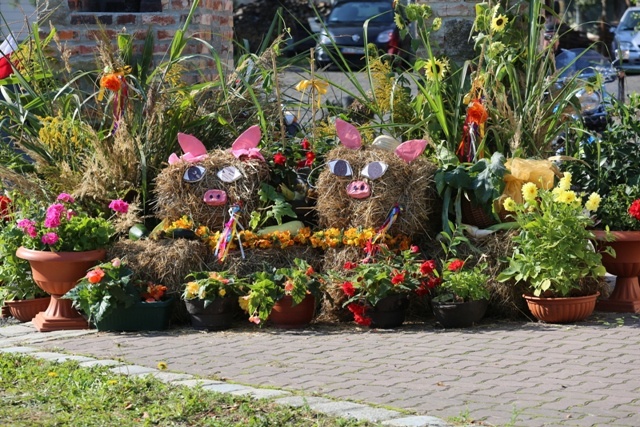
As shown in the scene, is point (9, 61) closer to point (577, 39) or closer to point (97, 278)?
point (97, 278)

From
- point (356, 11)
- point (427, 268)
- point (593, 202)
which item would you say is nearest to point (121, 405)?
point (427, 268)

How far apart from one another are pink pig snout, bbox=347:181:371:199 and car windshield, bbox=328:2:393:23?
1918cm

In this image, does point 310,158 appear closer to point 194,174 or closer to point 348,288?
point 194,174

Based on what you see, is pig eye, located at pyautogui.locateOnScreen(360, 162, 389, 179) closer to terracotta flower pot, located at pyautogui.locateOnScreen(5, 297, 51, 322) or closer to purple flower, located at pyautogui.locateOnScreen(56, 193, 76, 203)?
purple flower, located at pyautogui.locateOnScreen(56, 193, 76, 203)

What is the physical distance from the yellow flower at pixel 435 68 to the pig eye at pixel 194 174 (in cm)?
171

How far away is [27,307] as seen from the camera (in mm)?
7625

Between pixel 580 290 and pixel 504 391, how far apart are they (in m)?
1.81

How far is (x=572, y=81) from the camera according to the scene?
7.69m

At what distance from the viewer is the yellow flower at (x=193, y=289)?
23.0ft

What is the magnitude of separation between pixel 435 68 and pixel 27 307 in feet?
10.4

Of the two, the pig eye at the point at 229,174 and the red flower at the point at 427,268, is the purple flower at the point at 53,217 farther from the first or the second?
the red flower at the point at 427,268

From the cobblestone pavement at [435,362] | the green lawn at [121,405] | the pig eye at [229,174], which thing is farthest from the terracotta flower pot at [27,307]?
the green lawn at [121,405]

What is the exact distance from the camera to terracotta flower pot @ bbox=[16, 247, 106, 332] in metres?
7.16

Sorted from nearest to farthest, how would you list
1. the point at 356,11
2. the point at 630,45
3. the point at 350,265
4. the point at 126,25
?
1. the point at 350,265
2. the point at 126,25
3. the point at 630,45
4. the point at 356,11
